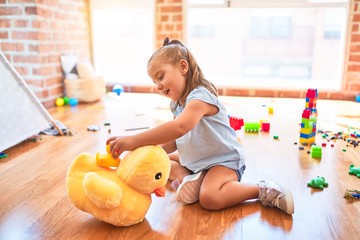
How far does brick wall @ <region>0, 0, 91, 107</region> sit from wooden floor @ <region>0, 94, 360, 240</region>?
66 cm

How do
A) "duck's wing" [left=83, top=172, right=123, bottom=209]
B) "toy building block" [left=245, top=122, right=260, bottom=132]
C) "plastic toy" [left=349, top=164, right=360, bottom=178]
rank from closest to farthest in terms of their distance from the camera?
"duck's wing" [left=83, top=172, right=123, bottom=209] → "plastic toy" [left=349, top=164, right=360, bottom=178] → "toy building block" [left=245, top=122, right=260, bottom=132]

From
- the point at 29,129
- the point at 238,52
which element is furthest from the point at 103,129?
the point at 238,52

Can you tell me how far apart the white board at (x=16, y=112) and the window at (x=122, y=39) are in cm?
174

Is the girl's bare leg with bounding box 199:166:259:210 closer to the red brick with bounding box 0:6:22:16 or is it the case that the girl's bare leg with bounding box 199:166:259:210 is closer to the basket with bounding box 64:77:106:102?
the basket with bounding box 64:77:106:102

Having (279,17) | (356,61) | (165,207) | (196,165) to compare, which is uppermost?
(279,17)

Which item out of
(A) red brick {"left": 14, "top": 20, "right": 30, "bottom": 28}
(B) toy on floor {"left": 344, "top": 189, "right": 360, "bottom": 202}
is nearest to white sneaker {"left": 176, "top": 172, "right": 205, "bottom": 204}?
(B) toy on floor {"left": 344, "top": 189, "right": 360, "bottom": 202}

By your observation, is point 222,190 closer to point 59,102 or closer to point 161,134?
point 161,134

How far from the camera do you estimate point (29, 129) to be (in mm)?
1983

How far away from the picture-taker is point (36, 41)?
280 centimetres

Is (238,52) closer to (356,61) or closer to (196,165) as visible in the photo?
(356,61)

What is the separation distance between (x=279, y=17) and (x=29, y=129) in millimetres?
3037

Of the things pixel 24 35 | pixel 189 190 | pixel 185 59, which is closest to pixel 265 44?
pixel 24 35

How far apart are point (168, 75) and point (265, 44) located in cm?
330

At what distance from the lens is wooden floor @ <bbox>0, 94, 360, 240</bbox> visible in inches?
43.8
